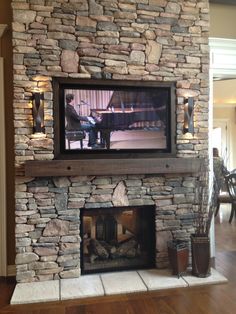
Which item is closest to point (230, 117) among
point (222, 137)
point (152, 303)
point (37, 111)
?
point (222, 137)

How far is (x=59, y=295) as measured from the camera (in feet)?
10.1

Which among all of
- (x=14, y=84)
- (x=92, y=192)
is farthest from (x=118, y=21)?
(x=92, y=192)

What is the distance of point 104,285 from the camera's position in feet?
10.8

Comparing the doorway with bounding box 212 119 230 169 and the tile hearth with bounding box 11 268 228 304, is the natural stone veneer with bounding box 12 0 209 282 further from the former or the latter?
the doorway with bounding box 212 119 230 169

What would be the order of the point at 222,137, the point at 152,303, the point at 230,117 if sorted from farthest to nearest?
1. the point at 230,117
2. the point at 222,137
3. the point at 152,303

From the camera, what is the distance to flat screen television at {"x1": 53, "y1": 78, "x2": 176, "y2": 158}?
343cm

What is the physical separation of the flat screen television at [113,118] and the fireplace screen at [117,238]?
74 cm

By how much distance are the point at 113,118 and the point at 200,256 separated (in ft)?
5.90

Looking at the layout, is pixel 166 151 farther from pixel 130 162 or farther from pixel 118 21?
pixel 118 21

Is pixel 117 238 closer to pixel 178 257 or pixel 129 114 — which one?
pixel 178 257

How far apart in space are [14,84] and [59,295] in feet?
7.14

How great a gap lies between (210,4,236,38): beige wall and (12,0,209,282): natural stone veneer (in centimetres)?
39

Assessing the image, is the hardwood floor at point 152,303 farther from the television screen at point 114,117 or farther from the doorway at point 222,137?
the doorway at point 222,137

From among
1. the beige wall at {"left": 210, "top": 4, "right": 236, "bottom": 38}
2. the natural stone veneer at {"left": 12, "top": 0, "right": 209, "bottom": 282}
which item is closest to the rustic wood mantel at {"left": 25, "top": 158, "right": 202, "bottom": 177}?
the natural stone veneer at {"left": 12, "top": 0, "right": 209, "bottom": 282}
